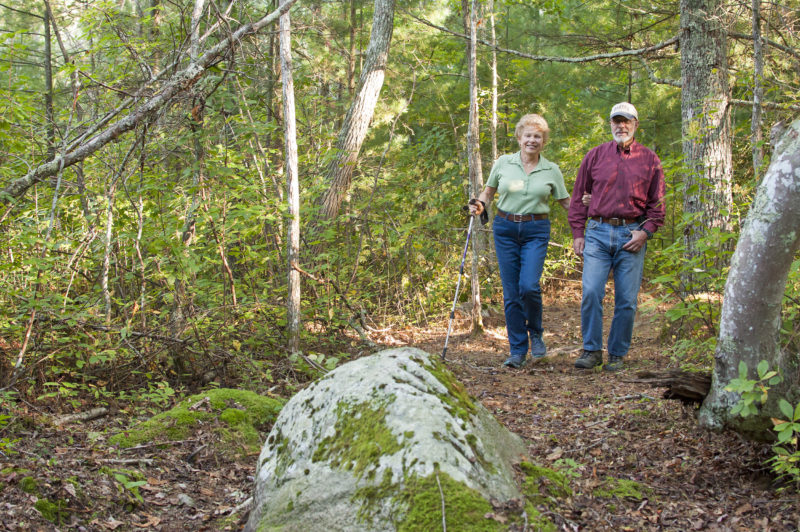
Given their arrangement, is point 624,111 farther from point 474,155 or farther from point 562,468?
point 562,468

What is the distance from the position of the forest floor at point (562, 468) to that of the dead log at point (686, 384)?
169mm

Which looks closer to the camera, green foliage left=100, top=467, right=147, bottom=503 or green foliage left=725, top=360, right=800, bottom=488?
green foliage left=725, top=360, right=800, bottom=488

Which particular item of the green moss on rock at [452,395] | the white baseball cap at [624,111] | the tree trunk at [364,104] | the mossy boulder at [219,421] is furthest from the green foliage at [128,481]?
the tree trunk at [364,104]

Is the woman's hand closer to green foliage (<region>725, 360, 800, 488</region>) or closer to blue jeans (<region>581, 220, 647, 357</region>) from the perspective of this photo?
blue jeans (<region>581, 220, 647, 357</region>)

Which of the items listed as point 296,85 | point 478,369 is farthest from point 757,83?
point 296,85

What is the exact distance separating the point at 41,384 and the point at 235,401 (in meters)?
1.55

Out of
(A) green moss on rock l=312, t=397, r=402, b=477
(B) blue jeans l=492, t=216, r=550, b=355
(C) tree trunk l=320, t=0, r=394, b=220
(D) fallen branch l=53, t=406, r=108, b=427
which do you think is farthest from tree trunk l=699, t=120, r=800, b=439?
(C) tree trunk l=320, t=0, r=394, b=220

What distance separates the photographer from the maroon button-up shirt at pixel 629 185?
202 inches

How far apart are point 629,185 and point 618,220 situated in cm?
32

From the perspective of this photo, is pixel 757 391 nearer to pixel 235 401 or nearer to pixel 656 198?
pixel 656 198

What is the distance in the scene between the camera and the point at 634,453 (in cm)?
316

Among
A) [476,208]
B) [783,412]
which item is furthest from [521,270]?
[783,412]

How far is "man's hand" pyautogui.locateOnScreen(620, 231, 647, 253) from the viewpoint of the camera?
5121 mm

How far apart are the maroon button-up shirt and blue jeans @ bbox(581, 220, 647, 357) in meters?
0.15
